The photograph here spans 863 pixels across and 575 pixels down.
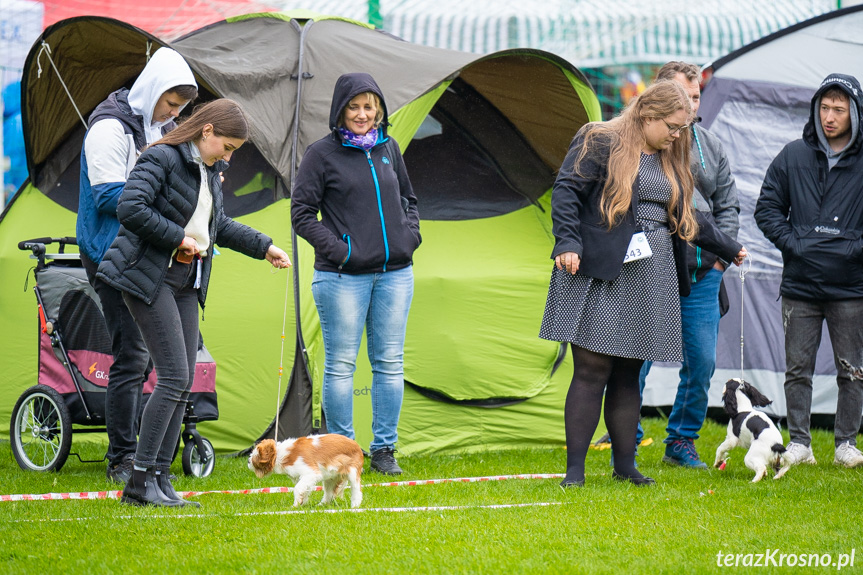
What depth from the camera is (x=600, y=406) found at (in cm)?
410

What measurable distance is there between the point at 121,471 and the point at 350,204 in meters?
1.49

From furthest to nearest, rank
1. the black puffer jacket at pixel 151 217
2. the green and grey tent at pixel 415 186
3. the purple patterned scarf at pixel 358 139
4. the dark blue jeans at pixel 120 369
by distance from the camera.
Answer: the green and grey tent at pixel 415 186
the purple patterned scarf at pixel 358 139
the dark blue jeans at pixel 120 369
the black puffer jacket at pixel 151 217

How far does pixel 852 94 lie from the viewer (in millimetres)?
4871

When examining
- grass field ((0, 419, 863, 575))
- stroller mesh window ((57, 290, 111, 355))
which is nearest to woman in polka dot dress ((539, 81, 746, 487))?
grass field ((0, 419, 863, 575))

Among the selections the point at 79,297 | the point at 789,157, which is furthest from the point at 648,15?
the point at 79,297

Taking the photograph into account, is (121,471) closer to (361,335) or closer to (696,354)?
(361,335)

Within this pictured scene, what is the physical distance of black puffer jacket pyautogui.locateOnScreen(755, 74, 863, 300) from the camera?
4840 millimetres

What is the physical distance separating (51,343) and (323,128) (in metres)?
1.68

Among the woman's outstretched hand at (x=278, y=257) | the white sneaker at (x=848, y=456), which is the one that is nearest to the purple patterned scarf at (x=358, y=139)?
the woman's outstretched hand at (x=278, y=257)

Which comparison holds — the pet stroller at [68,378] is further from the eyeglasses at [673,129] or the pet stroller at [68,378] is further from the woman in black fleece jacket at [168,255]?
the eyeglasses at [673,129]

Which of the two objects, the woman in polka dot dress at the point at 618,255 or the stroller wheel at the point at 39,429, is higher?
the woman in polka dot dress at the point at 618,255

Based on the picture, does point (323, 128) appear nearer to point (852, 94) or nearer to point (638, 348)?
point (638, 348)

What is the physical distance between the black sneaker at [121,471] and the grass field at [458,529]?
58 mm

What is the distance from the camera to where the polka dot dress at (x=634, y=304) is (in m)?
4.00
